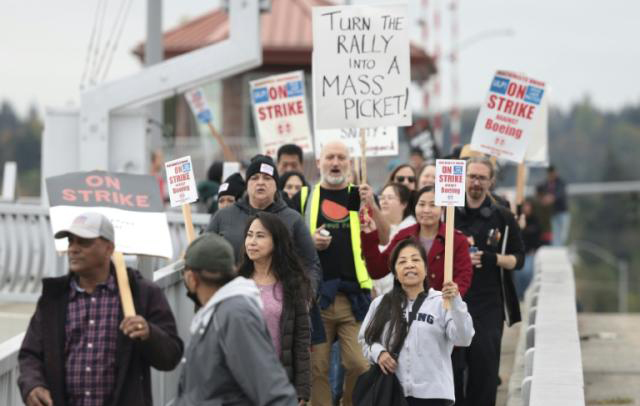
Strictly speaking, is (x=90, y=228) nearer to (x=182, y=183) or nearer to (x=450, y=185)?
(x=182, y=183)

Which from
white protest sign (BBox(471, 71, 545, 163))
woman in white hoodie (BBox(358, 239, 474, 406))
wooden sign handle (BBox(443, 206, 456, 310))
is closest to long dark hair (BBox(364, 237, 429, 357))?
woman in white hoodie (BBox(358, 239, 474, 406))

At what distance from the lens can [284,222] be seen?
9.01 metres

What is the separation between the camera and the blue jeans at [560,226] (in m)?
24.9

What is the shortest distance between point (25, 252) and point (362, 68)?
6.74 m

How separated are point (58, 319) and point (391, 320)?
2.49 metres

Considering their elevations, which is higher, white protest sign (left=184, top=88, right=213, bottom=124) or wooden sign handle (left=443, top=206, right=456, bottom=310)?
white protest sign (left=184, top=88, right=213, bottom=124)

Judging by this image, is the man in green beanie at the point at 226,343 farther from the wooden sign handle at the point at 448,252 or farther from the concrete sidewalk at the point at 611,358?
the concrete sidewalk at the point at 611,358

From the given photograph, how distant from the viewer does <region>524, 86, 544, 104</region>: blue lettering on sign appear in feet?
42.7

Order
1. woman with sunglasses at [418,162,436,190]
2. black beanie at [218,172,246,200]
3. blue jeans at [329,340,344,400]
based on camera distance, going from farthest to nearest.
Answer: woman with sunglasses at [418,162,436,190] → blue jeans at [329,340,344,400] → black beanie at [218,172,246,200]

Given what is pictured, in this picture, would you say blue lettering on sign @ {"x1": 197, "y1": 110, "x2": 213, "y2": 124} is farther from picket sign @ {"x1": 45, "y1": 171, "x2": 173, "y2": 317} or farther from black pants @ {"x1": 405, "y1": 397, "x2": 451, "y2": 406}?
picket sign @ {"x1": 45, "y1": 171, "x2": 173, "y2": 317}

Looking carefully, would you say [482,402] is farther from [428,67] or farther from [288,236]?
[428,67]

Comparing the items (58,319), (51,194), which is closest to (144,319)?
(58,319)

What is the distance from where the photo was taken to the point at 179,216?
15805mm

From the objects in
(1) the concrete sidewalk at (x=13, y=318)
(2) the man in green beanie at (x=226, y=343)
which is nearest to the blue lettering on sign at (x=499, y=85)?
(1) the concrete sidewalk at (x=13, y=318)
